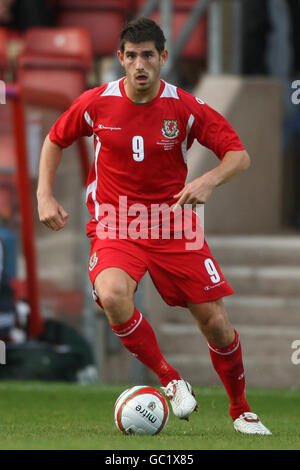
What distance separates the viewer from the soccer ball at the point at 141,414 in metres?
5.46

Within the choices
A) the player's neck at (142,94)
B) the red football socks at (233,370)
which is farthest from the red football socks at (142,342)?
the player's neck at (142,94)

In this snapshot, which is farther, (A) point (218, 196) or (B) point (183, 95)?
(A) point (218, 196)

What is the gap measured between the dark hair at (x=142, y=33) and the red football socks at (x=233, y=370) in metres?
1.53

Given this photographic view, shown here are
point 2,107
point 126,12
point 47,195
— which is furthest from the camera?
point 126,12

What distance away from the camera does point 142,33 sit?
5.66m

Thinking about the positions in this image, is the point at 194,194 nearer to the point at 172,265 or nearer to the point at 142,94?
the point at 172,265

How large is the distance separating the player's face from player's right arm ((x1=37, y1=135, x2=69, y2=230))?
555 millimetres

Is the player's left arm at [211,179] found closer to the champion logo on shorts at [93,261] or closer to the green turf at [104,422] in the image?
the champion logo on shorts at [93,261]

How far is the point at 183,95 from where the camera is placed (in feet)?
19.3

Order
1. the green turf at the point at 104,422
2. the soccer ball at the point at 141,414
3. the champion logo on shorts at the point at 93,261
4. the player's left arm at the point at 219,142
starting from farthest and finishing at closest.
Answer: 1. the champion logo on shorts at the point at 93,261
2. the player's left arm at the point at 219,142
3. the soccer ball at the point at 141,414
4. the green turf at the point at 104,422

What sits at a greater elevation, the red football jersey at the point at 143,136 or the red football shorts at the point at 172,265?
the red football jersey at the point at 143,136
